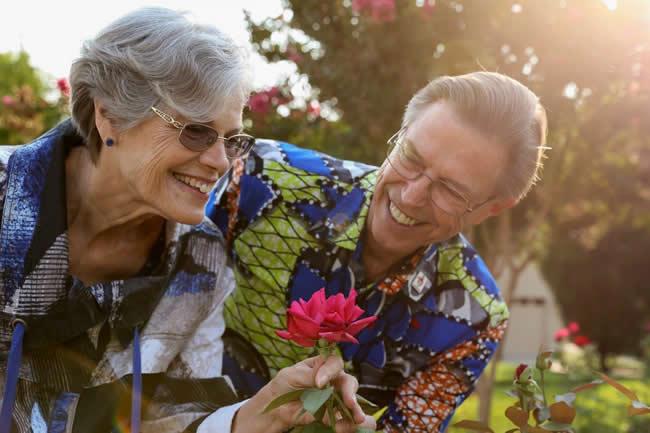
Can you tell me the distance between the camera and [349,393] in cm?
193

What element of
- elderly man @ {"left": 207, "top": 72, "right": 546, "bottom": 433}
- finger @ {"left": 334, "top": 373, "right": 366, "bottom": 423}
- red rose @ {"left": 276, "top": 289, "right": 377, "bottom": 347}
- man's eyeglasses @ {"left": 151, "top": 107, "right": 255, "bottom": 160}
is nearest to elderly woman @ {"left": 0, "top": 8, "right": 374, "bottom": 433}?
man's eyeglasses @ {"left": 151, "top": 107, "right": 255, "bottom": 160}

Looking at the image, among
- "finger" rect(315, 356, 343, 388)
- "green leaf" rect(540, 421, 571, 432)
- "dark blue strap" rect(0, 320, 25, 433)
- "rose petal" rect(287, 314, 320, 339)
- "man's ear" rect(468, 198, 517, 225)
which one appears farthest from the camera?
"man's ear" rect(468, 198, 517, 225)

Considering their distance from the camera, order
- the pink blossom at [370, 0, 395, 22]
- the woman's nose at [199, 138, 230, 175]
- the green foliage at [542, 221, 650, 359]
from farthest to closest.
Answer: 1. the green foliage at [542, 221, 650, 359]
2. the pink blossom at [370, 0, 395, 22]
3. the woman's nose at [199, 138, 230, 175]

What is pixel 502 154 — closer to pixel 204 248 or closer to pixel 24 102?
pixel 204 248

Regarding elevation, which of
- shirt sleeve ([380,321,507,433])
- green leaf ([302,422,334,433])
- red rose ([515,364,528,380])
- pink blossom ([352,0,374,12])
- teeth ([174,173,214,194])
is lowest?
shirt sleeve ([380,321,507,433])

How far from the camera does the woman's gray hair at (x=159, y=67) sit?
7.63 ft

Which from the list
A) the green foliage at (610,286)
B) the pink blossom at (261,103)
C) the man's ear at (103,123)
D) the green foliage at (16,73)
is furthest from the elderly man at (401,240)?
the green foliage at (16,73)

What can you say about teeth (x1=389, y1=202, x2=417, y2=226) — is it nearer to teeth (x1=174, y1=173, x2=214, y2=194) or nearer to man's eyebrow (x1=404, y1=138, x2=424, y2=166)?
man's eyebrow (x1=404, y1=138, x2=424, y2=166)

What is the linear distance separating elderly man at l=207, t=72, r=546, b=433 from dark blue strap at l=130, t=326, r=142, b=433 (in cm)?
54

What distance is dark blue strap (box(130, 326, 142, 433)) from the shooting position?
2.37m

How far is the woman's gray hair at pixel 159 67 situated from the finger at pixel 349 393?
85 centimetres

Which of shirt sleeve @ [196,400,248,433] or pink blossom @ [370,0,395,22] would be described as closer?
shirt sleeve @ [196,400,248,433]

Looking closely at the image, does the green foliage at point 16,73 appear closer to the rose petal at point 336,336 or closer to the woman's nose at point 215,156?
the woman's nose at point 215,156

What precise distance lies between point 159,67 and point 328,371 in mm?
988
